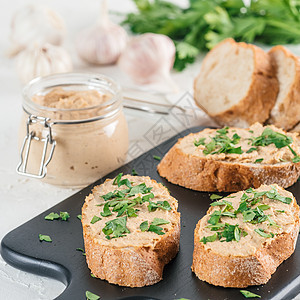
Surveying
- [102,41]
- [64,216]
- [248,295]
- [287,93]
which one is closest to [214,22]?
[102,41]

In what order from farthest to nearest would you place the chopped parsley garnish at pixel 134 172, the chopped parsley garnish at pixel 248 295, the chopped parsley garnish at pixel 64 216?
the chopped parsley garnish at pixel 134 172, the chopped parsley garnish at pixel 64 216, the chopped parsley garnish at pixel 248 295

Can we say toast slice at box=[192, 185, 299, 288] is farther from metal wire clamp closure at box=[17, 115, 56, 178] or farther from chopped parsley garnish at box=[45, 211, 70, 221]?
metal wire clamp closure at box=[17, 115, 56, 178]

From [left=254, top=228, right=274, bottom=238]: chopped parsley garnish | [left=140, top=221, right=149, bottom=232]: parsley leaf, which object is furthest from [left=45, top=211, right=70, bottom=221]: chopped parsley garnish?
[left=254, top=228, right=274, bottom=238]: chopped parsley garnish

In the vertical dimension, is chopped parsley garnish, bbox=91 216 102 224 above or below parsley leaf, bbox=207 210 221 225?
below

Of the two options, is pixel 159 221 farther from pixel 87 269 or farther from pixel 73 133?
pixel 73 133

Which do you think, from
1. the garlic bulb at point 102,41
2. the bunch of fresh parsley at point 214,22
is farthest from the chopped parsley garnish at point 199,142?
the garlic bulb at point 102,41

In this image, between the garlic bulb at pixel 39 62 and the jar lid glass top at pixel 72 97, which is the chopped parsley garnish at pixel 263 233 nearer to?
the jar lid glass top at pixel 72 97
